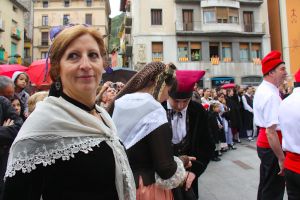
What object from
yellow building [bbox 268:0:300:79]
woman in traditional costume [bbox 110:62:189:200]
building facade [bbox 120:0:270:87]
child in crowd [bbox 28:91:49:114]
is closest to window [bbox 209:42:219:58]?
building facade [bbox 120:0:270:87]

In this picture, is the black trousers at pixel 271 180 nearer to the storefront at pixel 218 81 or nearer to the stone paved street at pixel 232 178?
the stone paved street at pixel 232 178

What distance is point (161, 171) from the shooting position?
7.20 ft

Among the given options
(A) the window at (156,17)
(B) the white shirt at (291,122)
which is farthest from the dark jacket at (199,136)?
(A) the window at (156,17)

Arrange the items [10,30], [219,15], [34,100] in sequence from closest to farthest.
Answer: [34,100] < [219,15] < [10,30]

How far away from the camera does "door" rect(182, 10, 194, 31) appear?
96.2 feet

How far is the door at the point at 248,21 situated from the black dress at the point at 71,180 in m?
31.5

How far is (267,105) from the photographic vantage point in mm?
3713

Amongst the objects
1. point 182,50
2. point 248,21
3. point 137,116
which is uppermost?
point 137,116

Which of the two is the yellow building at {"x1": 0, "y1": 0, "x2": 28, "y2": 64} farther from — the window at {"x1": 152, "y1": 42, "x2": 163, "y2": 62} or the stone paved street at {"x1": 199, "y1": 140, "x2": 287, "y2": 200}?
the stone paved street at {"x1": 199, "y1": 140, "x2": 287, "y2": 200}

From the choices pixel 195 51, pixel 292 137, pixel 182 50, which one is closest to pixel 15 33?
pixel 182 50

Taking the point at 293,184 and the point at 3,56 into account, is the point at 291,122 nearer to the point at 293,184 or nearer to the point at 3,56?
the point at 293,184

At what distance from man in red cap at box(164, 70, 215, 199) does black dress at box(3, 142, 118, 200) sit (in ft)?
4.91

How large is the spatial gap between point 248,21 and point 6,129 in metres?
31.3

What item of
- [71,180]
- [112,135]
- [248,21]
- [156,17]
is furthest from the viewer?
[248,21]
